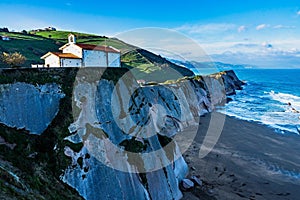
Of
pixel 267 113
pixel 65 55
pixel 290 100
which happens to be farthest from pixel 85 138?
pixel 290 100

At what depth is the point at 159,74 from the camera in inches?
4537

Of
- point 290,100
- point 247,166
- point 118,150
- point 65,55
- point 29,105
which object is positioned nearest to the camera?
point 29,105

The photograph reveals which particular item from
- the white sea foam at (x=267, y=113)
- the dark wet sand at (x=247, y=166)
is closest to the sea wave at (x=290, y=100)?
the white sea foam at (x=267, y=113)

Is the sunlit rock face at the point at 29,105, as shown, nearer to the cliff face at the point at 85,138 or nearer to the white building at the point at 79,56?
the cliff face at the point at 85,138

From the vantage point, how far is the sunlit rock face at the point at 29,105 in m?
16.9

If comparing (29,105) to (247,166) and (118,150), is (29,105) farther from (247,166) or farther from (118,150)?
(247,166)

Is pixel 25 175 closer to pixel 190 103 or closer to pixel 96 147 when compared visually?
pixel 96 147

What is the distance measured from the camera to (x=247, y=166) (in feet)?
105

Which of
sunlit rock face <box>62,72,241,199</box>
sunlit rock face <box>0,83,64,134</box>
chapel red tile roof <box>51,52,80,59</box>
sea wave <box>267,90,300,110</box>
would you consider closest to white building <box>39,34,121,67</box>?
chapel red tile roof <box>51,52,80,59</box>

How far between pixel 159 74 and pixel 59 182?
101105mm

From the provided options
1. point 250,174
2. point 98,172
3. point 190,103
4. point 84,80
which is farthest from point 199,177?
point 190,103

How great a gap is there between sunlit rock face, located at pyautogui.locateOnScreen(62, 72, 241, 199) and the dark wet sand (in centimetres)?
381

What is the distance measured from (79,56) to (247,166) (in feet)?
83.9

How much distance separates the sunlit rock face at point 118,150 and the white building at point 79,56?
24.0ft
